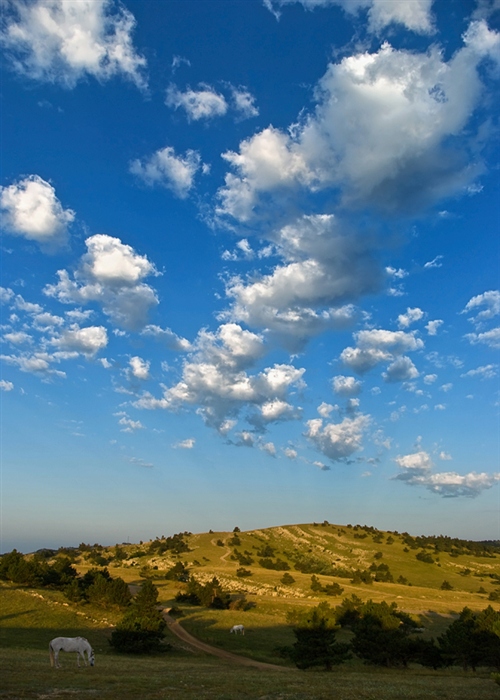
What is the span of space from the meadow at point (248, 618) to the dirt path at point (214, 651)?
1.19 meters

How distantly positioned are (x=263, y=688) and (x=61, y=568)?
60.0 m

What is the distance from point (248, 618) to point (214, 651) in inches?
699

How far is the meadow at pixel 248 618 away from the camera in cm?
1873

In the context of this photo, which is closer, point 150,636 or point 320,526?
point 150,636

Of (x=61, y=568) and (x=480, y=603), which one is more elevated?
(x=61, y=568)

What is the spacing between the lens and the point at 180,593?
234 feet

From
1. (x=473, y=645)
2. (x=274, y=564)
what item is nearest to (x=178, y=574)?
(x=274, y=564)

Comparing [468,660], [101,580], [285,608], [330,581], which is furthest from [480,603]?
[101,580]

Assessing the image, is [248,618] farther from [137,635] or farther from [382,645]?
[382,645]

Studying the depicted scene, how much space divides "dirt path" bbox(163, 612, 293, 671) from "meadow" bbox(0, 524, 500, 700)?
1194 millimetres

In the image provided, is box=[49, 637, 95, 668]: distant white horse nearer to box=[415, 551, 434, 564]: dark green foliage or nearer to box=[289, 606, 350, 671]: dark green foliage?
box=[289, 606, 350, 671]: dark green foliage

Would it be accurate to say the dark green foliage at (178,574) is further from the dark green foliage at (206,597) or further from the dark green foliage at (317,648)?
the dark green foliage at (317,648)

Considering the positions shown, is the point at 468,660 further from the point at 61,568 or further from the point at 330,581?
the point at 330,581

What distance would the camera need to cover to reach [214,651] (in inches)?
1640
